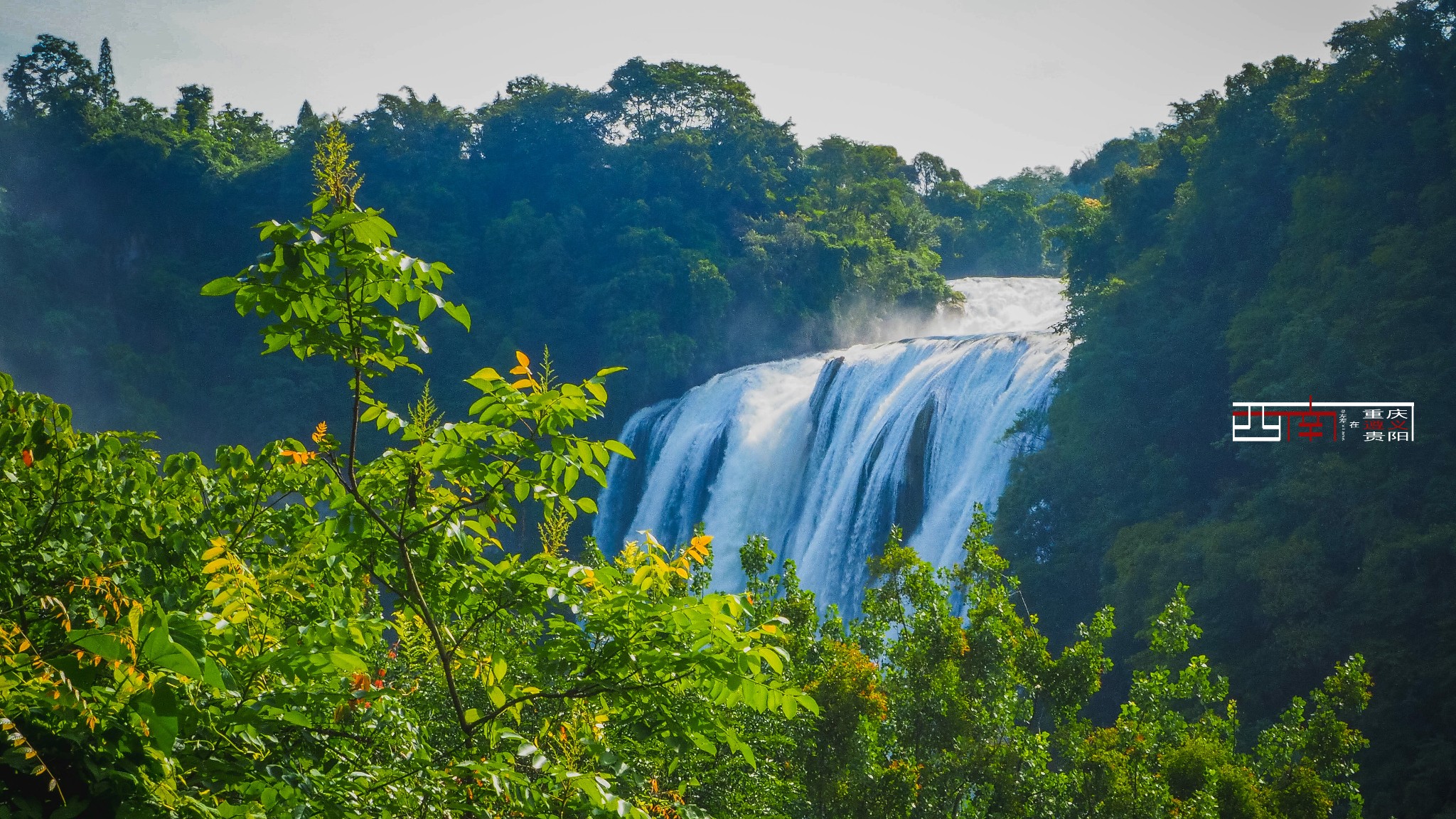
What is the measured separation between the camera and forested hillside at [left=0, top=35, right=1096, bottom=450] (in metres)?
35.8

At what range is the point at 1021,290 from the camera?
38.1 metres

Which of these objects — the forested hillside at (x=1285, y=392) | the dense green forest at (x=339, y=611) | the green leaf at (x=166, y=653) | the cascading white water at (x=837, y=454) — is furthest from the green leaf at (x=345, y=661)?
the cascading white water at (x=837, y=454)

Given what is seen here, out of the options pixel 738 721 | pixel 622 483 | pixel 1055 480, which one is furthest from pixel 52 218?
pixel 738 721

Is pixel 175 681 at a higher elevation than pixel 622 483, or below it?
higher

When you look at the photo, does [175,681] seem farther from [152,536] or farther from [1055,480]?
[1055,480]

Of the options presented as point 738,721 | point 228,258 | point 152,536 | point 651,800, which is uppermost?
point 228,258

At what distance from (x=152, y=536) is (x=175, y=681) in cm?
188

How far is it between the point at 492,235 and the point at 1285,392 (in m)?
28.5

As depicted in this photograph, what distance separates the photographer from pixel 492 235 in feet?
125

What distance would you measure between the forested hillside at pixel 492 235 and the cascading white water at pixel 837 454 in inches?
287
